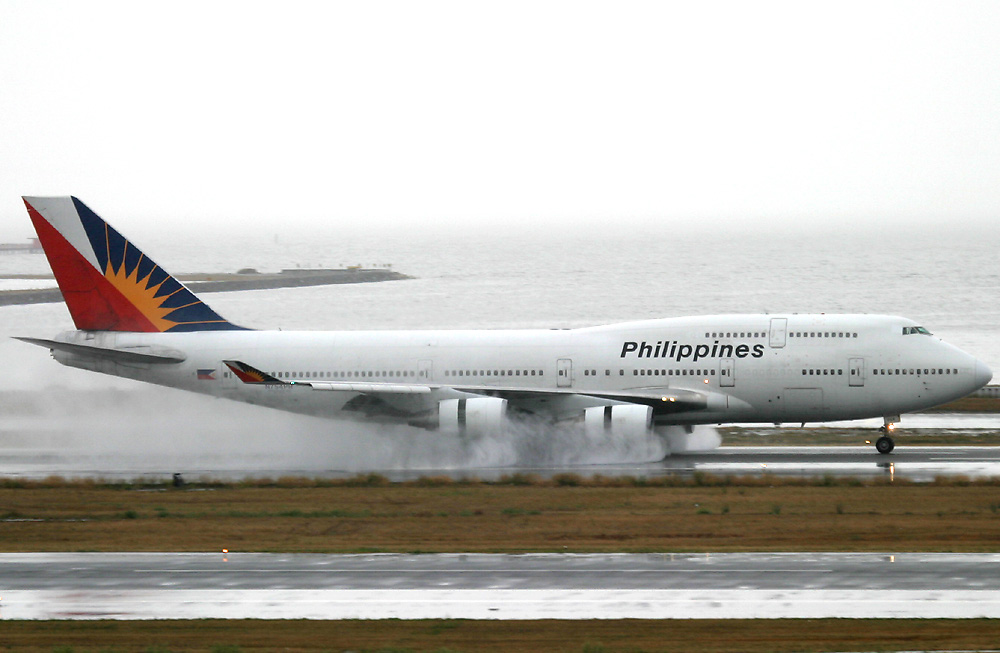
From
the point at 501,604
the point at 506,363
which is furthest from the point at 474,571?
the point at 506,363

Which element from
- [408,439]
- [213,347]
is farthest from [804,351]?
[213,347]

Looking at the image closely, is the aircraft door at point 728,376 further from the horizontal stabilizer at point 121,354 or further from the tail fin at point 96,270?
the tail fin at point 96,270

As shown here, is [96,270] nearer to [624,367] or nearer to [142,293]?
[142,293]

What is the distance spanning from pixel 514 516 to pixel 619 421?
10.8 m

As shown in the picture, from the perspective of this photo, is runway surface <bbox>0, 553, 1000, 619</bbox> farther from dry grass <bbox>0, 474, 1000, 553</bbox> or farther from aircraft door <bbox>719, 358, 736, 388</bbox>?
aircraft door <bbox>719, 358, 736, 388</bbox>

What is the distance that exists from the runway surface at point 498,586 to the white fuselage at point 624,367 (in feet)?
55.6

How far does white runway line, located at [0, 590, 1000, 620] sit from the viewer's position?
2159 centimetres

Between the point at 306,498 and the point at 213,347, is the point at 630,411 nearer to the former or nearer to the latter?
the point at 306,498

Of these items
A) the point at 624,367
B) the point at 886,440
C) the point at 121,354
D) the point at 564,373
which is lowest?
the point at 886,440

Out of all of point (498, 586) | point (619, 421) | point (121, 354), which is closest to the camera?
point (498, 586)

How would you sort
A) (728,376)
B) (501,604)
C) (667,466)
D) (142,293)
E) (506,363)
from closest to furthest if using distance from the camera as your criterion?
(501,604) → (667,466) → (728,376) → (506,363) → (142,293)

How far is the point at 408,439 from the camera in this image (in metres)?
43.9

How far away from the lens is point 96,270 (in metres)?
45.7

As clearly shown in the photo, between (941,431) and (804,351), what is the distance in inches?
362
